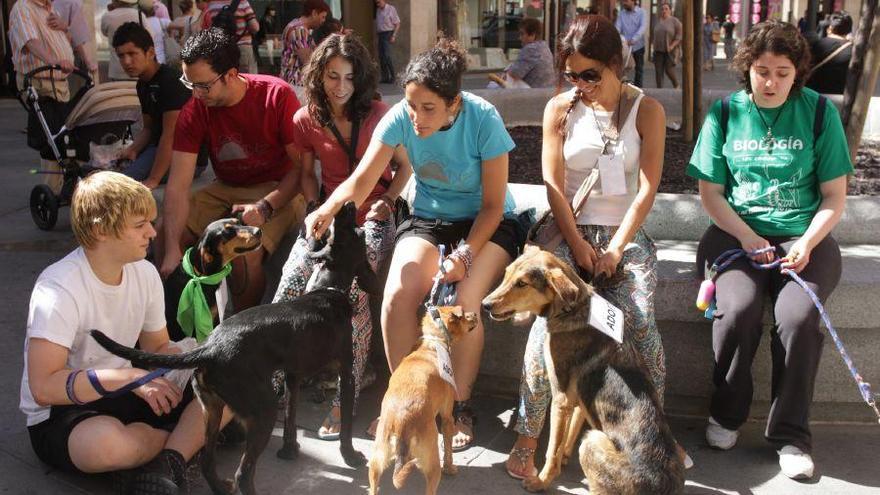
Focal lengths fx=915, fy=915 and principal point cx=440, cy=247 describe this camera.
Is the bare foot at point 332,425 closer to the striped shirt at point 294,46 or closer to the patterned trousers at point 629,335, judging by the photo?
the patterned trousers at point 629,335

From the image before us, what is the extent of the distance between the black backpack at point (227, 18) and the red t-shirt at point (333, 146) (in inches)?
189

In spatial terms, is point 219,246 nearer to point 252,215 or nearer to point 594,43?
point 252,215

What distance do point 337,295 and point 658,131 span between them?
1578 mm

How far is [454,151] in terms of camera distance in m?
4.08

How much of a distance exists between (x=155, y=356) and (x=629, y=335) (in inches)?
72.9

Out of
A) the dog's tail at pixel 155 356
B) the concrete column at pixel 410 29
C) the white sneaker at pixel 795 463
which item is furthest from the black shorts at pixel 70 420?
the concrete column at pixel 410 29

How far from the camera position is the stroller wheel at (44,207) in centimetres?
723

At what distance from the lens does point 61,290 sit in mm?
3254

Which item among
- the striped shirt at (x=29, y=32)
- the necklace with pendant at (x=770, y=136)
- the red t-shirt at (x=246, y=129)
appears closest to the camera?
the necklace with pendant at (x=770, y=136)

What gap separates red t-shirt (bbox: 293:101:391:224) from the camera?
179 inches

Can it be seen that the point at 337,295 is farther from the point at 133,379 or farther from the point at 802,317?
the point at 802,317

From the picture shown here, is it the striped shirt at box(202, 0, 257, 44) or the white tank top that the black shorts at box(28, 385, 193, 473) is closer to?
the white tank top

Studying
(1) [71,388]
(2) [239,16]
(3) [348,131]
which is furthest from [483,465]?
(2) [239,16]

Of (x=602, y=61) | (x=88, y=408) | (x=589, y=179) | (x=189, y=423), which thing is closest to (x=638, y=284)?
(x=589, y=179)
